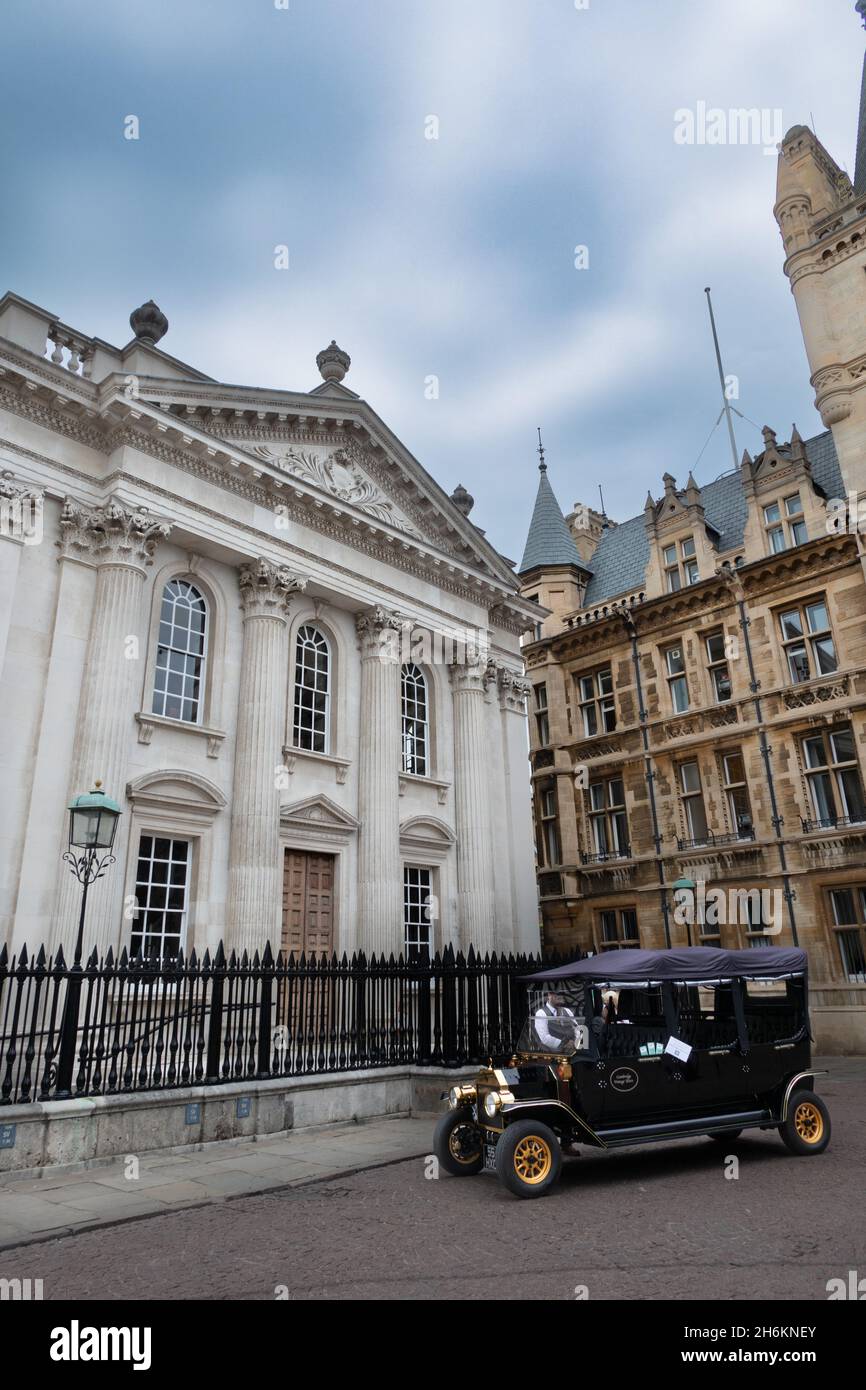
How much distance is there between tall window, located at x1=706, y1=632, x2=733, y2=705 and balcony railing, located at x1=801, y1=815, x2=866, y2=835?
433 centimetres

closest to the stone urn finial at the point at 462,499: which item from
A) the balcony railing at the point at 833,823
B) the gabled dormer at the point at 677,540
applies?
the gabled dormer at the point at 677,540

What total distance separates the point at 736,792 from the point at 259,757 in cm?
1435

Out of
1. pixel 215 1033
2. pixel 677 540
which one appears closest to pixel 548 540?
pixel 677 540

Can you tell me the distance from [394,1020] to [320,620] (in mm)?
9654

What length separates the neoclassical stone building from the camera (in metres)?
15.5

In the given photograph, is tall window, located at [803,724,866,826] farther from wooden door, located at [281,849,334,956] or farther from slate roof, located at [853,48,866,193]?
slate roof, located at [853,48,866,193]

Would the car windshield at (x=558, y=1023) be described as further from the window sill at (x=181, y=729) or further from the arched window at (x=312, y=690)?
the arched window at (x=312, y=690)

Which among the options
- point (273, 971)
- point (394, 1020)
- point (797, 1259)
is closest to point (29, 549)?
point (273, 971)

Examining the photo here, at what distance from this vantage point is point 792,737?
24219mm

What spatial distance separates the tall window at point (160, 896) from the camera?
16.0 meters

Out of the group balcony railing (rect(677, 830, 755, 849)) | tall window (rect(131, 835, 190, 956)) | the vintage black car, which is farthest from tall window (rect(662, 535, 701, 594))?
the vintage black car

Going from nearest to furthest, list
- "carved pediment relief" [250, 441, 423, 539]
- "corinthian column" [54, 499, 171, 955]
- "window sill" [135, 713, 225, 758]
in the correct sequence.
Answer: "corinthian column" [54, 499, 171, 955], "window sill" [135, 713, 225, 758], "carved pediment relief" [250, 441, 423, 539]

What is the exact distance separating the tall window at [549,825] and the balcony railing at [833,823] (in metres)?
8.40
